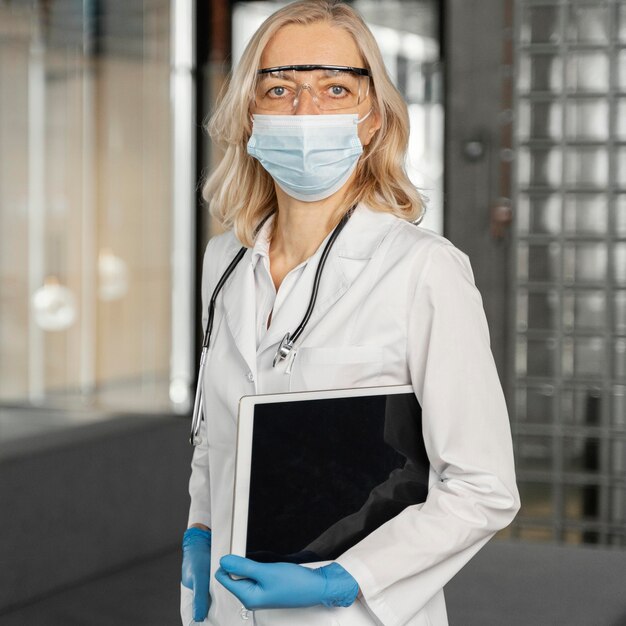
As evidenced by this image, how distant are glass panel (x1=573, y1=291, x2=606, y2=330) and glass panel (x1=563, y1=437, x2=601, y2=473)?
0.48 metres

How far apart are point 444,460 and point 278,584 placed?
0.26 metres

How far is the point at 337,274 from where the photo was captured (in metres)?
1.33

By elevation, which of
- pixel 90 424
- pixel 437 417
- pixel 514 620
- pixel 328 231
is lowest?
pixel 514 620

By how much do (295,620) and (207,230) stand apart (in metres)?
4.14

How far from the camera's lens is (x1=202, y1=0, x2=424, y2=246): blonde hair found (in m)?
1.38

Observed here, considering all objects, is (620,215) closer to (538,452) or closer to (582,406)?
(582,406)

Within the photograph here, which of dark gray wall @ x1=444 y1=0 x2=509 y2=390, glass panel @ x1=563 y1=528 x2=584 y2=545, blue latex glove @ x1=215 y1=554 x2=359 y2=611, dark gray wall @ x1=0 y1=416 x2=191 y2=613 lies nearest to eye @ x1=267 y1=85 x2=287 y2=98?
blue latex glove @ x1=215 y1=554 x2=359 y2=611

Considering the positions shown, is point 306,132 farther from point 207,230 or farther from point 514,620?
point 207,230

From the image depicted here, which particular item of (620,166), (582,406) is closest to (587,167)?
(620,166)

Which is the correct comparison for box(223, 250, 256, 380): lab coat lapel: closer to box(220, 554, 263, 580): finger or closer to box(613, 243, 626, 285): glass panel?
box(220, 554, 263, 580): finger

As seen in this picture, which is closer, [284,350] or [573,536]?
[284,350]

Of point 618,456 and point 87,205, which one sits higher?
point 87,205

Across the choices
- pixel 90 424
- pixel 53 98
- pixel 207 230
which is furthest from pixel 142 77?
pixel 90 424

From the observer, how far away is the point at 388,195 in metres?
1.42
